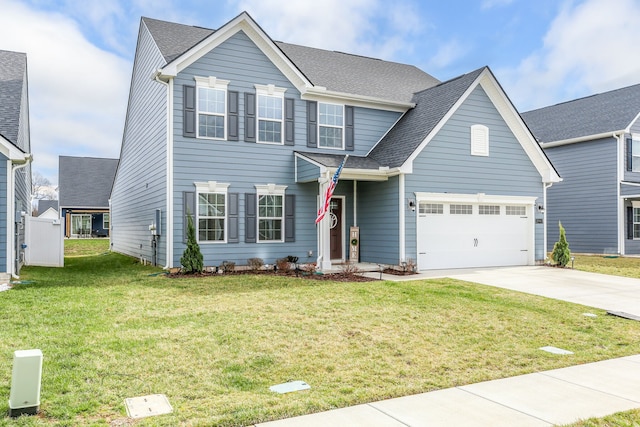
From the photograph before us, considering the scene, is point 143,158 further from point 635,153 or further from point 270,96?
point 635,153

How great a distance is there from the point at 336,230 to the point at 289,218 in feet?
6.47

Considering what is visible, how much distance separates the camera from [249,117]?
14625 millimetres

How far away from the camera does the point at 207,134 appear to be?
1410cm

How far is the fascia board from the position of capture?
13.5 metres

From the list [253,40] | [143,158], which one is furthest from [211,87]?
A: [143,158]

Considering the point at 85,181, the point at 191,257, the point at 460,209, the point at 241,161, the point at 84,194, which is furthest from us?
the point at 85,181

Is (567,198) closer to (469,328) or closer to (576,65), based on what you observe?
(576,65)

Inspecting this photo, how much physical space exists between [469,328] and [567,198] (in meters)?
18.5

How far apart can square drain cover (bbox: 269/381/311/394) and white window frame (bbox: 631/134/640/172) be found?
2210 centimetres

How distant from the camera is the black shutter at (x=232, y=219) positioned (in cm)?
1423

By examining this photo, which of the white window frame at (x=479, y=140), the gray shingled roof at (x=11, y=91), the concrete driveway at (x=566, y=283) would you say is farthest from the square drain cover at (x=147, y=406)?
the white window frame at (x=479, y=140)

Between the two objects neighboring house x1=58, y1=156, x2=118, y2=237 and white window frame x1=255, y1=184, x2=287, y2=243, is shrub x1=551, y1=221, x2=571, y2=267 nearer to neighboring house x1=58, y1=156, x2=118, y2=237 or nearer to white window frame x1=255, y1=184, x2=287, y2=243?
white window frame x1=255, y1=184, x2=287, y2=243

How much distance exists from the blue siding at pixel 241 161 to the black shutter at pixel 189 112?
0.11 m

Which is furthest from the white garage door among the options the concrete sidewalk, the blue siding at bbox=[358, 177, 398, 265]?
the concrete sidewalk
